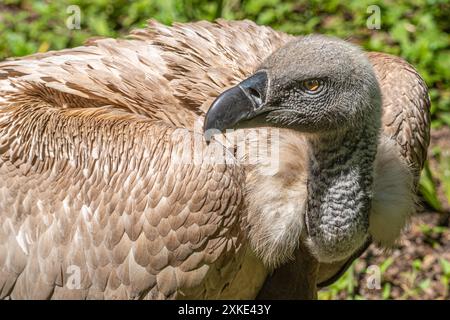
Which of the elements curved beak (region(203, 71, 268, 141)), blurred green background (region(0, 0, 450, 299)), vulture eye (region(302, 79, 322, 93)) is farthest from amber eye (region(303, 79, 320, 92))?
blurred green background (region(0, 0, 450, 299))

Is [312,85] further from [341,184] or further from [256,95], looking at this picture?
[341,184]

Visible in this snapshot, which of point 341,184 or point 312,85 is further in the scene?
point 341,184

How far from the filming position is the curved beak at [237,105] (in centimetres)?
433

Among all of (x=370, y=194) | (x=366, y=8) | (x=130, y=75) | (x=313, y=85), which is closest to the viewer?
(x=313, y=85)

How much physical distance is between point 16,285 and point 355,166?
5.91 ft

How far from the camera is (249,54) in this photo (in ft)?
17.6

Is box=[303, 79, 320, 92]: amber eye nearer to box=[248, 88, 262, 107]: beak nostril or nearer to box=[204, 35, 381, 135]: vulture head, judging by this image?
box=[204, 35, 381, 135]: vulture head

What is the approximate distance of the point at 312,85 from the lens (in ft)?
14.5

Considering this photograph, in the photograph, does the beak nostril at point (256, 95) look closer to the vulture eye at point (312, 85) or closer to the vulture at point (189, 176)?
the vulture at point (189, 176)

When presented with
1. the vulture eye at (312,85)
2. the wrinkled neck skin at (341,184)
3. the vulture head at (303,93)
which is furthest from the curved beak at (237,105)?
the wrinkled neck skin at (341,184)

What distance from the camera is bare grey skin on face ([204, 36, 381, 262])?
439cm

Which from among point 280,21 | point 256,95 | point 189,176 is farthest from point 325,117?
point 280,21

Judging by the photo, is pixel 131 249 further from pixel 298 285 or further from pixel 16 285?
pixel 298 285
